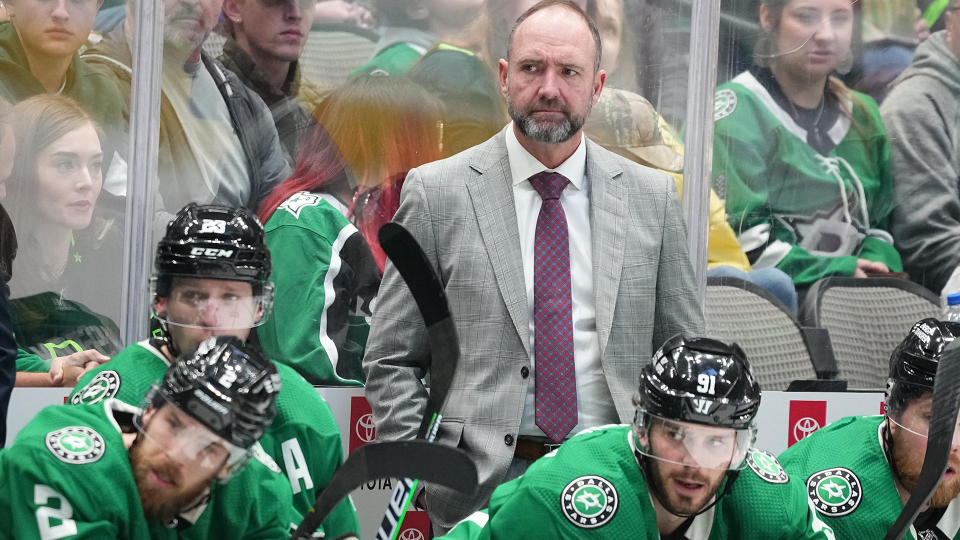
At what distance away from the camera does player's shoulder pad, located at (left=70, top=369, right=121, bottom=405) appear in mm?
2260

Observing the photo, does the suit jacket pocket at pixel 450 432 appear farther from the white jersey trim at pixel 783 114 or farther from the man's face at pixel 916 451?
the white jersey trim at pixel 783 114

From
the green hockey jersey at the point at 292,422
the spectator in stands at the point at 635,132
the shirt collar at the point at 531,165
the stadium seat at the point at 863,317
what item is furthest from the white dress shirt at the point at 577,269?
the stadium seat at the point at 863,317

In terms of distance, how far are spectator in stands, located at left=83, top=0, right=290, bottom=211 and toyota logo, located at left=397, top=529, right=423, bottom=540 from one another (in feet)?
2.93

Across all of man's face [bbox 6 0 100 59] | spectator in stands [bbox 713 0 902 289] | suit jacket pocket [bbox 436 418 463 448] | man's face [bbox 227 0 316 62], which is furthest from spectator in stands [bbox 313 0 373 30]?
suit jacket pocket [bbox 436 418 463 448]

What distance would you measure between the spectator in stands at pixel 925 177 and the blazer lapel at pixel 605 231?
145cm

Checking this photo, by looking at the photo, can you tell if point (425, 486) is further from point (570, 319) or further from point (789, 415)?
point (789, 415)

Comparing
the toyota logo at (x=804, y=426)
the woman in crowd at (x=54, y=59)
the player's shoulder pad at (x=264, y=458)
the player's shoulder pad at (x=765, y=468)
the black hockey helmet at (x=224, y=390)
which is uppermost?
the woman in crowd at (x=54, y=59)

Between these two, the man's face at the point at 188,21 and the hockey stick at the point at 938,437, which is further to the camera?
the man's face at the point at 188,21

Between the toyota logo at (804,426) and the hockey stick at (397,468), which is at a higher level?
the hockey stick at (397,468)

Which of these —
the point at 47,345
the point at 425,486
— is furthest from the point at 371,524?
the point at 47,345

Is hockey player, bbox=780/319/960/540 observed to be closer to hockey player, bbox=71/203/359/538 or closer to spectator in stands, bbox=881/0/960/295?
hockey player, bbox=71/203/359/538

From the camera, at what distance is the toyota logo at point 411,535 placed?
3.21 m

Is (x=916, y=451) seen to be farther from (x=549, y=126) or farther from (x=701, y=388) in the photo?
(x=549, y=126)

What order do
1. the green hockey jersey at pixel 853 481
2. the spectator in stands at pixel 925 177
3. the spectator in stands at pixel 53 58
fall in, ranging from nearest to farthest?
the green hockey jersey at pixel 853 481 → the spectator in stands at pixel 53 58 → the spectator in stands at pixel 925 177
